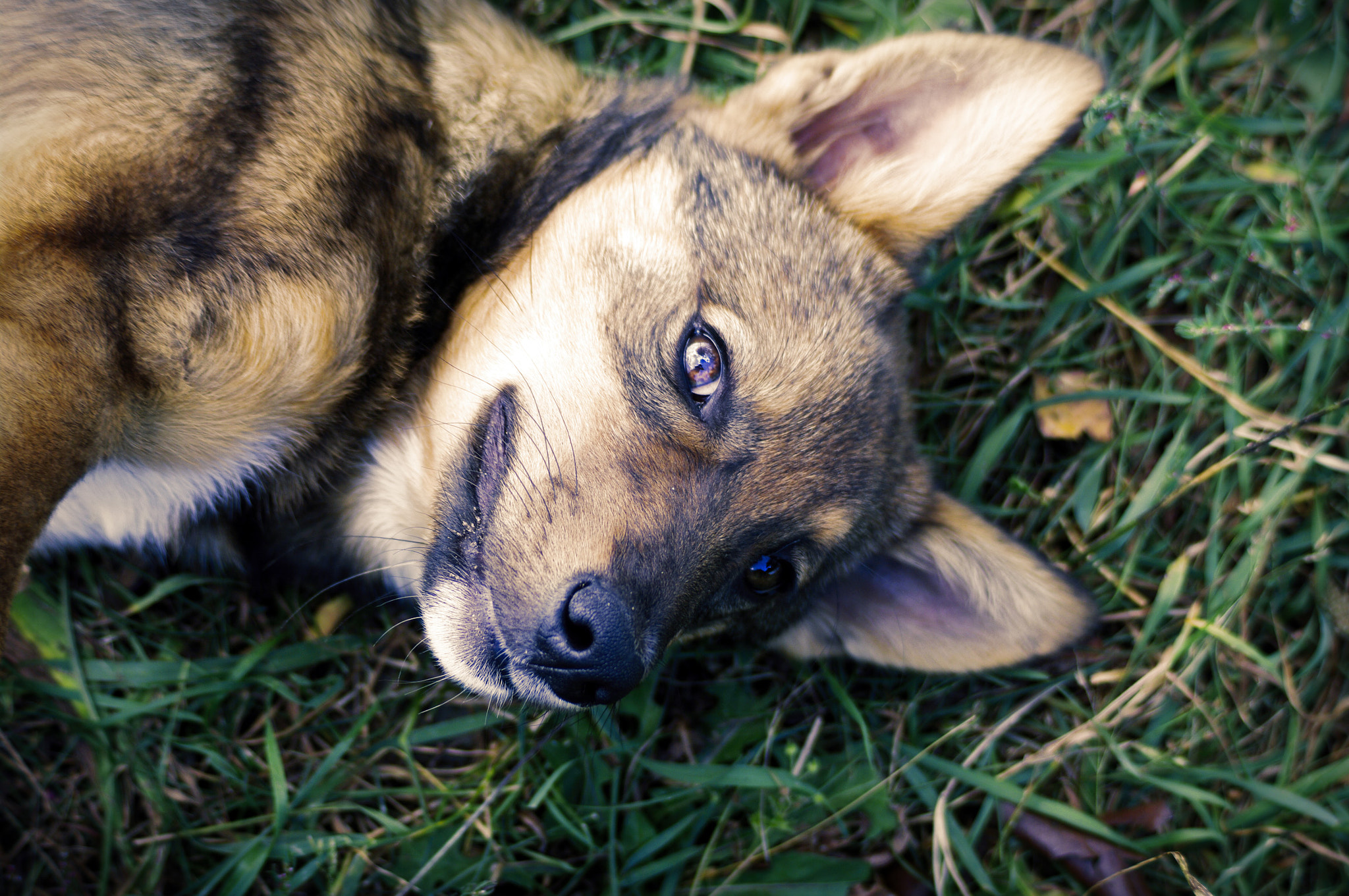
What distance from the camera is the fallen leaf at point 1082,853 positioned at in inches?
134

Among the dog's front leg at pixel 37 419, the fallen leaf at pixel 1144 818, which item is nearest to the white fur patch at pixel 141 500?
the dog's front leg at pixel 37 419

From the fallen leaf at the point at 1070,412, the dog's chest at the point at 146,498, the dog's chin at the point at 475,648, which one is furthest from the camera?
the fallen leaf at the point at 1070,412

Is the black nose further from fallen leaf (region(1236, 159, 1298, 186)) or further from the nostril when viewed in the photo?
fallen leaf (region(1236, 159, 1298, 186))

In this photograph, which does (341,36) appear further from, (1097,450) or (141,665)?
(1097,450)

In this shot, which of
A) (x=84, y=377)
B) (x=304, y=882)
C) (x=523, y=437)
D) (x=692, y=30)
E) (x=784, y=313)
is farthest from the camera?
(x=692, y=30)

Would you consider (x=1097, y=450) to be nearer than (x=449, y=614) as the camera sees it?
No

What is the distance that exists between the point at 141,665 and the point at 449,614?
70.4 inches

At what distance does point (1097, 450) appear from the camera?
12.5 feet

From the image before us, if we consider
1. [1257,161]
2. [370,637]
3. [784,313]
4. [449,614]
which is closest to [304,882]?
[370,637]

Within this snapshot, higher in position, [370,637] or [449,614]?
[449,614]

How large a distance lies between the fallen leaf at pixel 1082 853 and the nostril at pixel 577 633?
248 centimetres

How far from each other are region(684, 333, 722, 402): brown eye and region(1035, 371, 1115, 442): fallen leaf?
2.09 metres

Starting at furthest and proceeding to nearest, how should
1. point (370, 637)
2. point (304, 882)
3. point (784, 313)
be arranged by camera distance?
1. point (370, 637)
2. point (304, 882)
3. point (784, 313)

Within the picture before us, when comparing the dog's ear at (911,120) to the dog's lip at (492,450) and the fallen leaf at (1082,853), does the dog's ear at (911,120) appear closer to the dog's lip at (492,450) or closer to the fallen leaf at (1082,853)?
the dog's lip at (492,450)
